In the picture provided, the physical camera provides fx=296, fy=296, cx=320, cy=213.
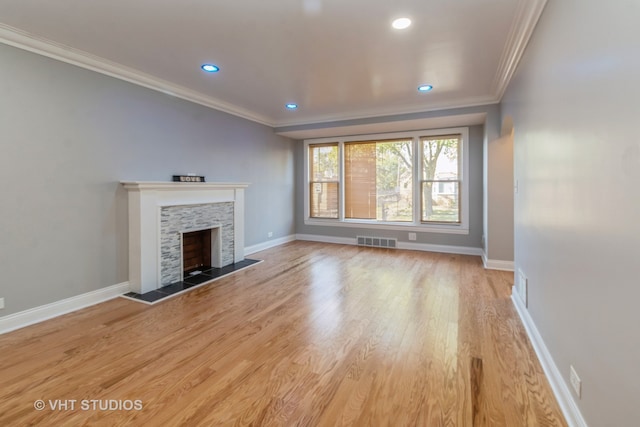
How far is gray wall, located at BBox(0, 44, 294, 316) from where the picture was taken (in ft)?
8.78

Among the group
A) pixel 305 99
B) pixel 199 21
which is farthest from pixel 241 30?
pixel 305 99

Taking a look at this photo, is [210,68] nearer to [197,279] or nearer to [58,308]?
[197,279]

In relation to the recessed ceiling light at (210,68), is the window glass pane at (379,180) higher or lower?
lower

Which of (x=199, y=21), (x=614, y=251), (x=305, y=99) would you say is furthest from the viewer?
(x=305, y=99)

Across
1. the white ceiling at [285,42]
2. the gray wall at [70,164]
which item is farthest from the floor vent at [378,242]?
the gray wall at [70,164]

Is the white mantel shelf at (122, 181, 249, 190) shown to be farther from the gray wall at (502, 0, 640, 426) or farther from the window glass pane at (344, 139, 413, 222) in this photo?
the gray wall at (502, 0, 640, 426)

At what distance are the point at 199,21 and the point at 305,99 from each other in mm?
2282

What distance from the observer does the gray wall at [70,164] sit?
2676 millimetres

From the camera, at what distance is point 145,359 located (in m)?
2.21

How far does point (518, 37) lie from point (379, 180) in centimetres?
381

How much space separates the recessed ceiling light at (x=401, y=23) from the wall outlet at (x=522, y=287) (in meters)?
2.53

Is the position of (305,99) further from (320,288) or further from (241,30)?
(320,288)

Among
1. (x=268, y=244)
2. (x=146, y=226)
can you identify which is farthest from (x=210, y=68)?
(x=268, y=244)

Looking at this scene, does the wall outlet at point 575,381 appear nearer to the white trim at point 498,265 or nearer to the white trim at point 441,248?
the white trim at point 498,265
